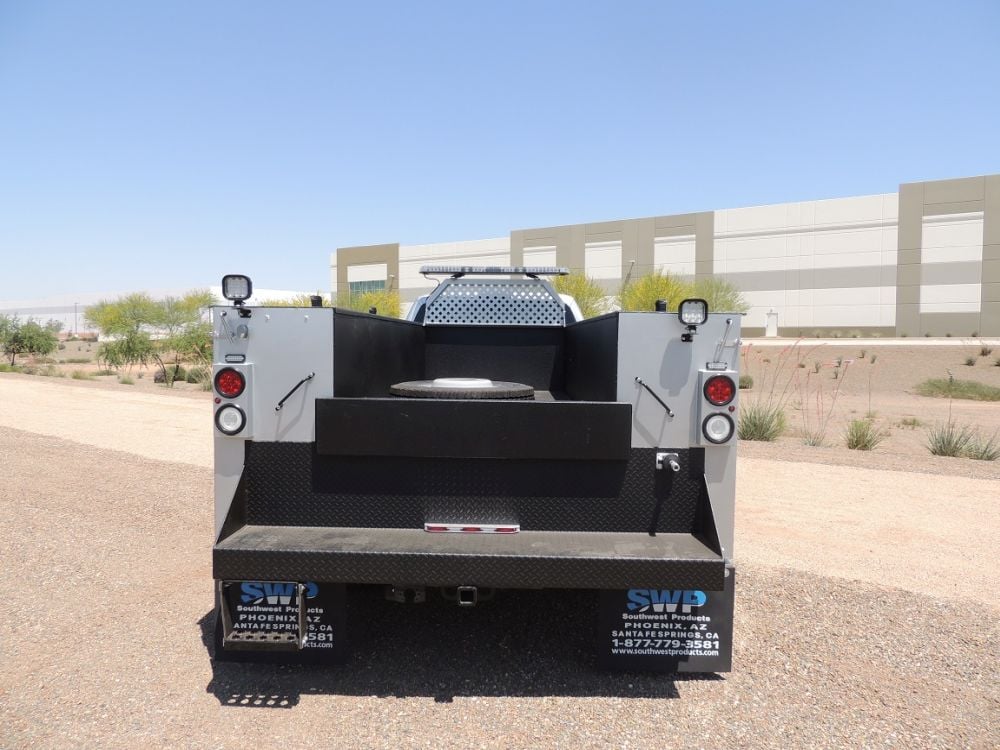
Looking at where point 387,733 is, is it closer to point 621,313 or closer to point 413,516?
point 413,516

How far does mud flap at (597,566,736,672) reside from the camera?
9.94 ft

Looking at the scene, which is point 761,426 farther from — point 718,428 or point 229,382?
point 229,382

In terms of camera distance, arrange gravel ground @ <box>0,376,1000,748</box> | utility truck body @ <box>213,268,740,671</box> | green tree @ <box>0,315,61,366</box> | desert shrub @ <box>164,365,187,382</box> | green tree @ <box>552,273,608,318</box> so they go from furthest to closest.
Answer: green tree @ <box>0,315,61,366</box> → green tree @ <box>552,273,608,318</box> → desert shrub @ <box>164,365,187,382</box> → utility truck body @ <box>213,268,740,671</box> → gravel ground @ <box>0,376,1000,748</box>

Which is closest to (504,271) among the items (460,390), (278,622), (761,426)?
(460,390)

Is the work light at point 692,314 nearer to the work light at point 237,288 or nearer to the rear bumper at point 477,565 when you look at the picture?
the rear bumper at point 477,565

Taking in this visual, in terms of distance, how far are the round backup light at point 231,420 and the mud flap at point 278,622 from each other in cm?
65

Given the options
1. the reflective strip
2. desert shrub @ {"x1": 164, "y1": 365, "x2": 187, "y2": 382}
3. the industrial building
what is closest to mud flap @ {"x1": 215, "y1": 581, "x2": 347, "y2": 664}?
the reflective strip

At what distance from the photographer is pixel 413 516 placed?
9.70 ft

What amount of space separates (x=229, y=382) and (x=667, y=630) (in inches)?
90.2

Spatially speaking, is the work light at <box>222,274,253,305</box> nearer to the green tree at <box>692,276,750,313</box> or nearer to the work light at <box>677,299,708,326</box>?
the work light at <box>677,299,708,326</box>

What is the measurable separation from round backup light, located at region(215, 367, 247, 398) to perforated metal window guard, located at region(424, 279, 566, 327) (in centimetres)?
215

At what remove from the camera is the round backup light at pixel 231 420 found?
291cm

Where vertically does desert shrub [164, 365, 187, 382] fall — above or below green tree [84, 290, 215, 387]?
below

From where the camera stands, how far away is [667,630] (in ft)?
10.1
